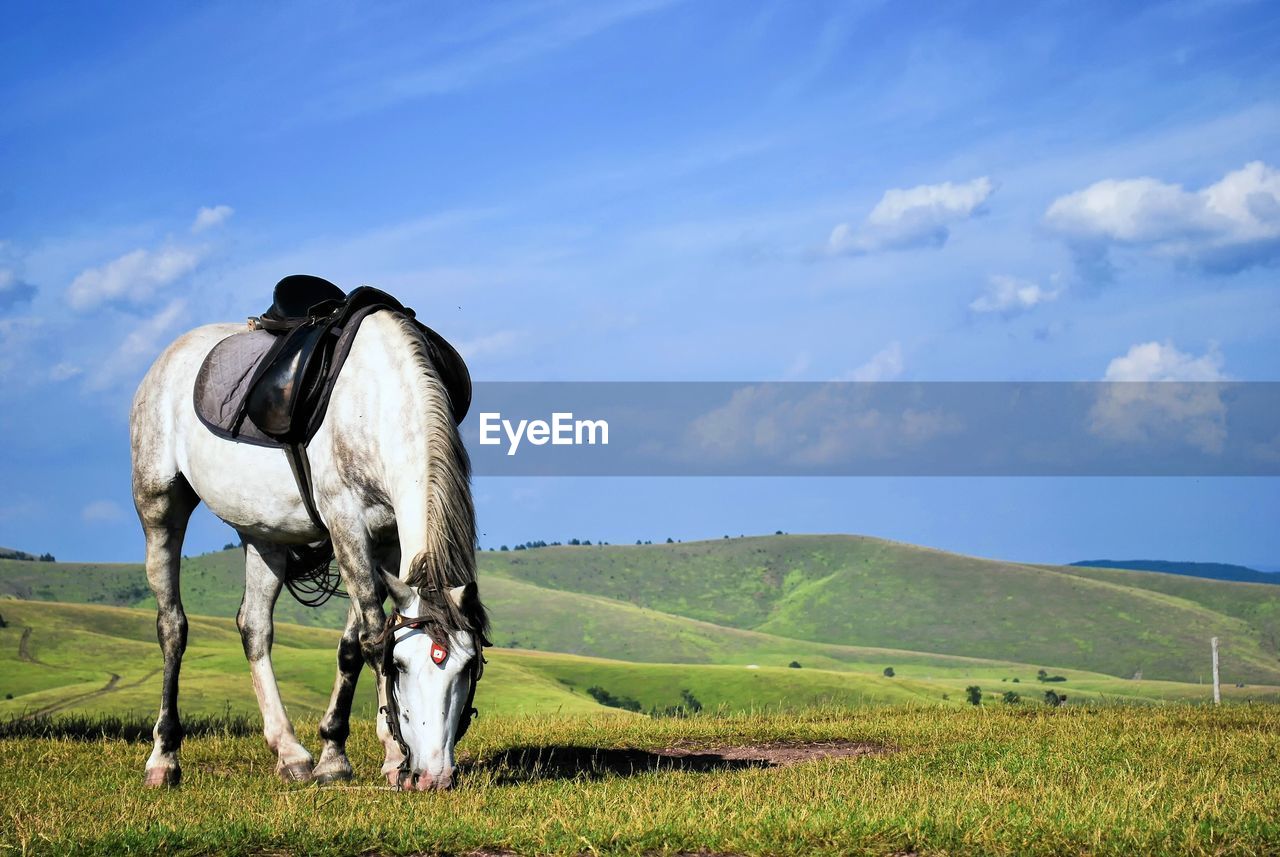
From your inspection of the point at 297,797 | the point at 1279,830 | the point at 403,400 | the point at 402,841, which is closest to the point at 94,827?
the point at 297,797

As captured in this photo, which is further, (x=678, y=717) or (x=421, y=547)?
(x=678, y=717)

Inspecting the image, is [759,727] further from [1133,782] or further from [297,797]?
[297,797]

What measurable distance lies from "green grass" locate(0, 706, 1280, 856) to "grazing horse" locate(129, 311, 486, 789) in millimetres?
547

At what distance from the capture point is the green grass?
773 cm

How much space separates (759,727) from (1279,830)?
8.37 meters

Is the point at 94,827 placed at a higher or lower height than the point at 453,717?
lower

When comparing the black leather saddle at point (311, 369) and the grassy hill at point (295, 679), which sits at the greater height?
the black leather saddle at point (311, 369)

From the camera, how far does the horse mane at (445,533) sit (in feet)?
30.0

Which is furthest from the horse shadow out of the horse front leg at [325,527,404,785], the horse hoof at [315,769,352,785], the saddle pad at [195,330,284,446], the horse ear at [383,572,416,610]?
the saddle pad at [195,330,284,446]

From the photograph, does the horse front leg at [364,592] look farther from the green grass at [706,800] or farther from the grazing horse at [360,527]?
the green grass at [706,800]

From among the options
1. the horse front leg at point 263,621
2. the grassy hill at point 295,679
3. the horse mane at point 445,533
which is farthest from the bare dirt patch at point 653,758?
the grassy hill at point 295,679

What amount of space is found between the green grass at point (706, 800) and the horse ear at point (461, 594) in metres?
1.39

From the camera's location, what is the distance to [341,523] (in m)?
10.7

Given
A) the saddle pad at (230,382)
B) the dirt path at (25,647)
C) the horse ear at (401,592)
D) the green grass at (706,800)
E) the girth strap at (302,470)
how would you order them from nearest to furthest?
the green grass at (706,800) → the horse ear at (401,592) → the girth strap at (302,470) → the saddle pad at (230,382) → the dirt path at (25,647)
